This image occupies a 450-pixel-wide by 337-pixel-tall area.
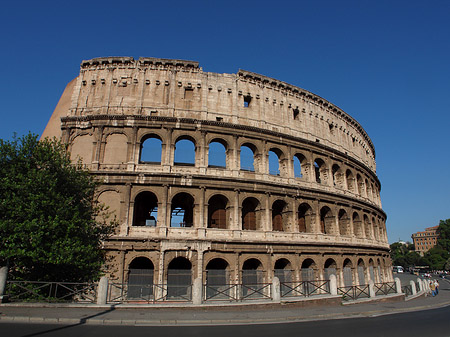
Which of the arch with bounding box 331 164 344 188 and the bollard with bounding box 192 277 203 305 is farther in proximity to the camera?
the arch with bounding box 331 164 344 188

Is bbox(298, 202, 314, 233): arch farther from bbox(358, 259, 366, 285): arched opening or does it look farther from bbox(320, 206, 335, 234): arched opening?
bbox(358, 259, 366, 285): arched opening

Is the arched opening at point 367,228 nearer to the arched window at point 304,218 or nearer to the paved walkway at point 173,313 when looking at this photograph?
the arched window at point 304,218

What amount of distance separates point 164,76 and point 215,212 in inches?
423

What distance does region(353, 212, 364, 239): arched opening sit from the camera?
88.8 feet

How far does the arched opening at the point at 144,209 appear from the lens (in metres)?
20.2

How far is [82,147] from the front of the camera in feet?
66.8

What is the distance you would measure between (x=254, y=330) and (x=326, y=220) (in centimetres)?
1703

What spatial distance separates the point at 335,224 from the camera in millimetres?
24156

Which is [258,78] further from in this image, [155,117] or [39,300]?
[39,300]

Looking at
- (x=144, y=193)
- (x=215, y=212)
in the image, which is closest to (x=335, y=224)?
(x=215, y=212)

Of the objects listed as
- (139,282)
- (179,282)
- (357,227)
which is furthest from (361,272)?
(139,282)

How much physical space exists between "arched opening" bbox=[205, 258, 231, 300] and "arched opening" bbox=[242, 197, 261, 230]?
3.07 m

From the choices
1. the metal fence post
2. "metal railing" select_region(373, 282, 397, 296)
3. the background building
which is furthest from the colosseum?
the background building

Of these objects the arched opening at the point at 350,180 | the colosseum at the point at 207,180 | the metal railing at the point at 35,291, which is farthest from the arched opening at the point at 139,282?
the arched opening at the point at 350,180
